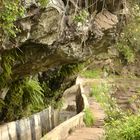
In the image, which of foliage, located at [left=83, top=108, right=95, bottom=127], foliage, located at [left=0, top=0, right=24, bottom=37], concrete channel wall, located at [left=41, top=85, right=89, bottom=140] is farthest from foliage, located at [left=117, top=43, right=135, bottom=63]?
foliage, located at [left=0, top=0, right=24, bottom=37]

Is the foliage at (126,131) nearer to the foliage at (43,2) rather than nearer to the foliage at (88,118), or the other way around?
the foliage at (43,2)

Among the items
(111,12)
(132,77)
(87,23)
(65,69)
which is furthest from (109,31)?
(132,77)

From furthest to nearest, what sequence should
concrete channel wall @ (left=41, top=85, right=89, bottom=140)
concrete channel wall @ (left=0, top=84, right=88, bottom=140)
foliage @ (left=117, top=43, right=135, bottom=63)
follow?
foliage @ (left=117, top=43, right=135, bottom=63)
concrete channel wall @ (left=41, top=85, right=89, bottom=140)
concrete channel wall @ (left=0, top=84, right=88, bottom=140)

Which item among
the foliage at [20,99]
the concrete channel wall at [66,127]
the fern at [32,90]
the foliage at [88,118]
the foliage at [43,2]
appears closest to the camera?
the foliage at [43,2]

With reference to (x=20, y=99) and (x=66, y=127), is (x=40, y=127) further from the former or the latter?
(x=20, y=99)

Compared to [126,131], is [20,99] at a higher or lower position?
higher

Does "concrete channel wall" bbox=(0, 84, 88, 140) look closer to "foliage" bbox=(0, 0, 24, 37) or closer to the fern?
the fern

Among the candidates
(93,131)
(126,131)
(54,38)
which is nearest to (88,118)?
(93,131)

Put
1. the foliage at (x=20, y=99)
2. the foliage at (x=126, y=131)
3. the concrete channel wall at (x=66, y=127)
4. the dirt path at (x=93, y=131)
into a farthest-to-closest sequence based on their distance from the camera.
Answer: the dirt path at (x=93, y=131)
the concrete channel wall at (x=66, y=127)
the foliage at (x=20, y=99)
the foliage at (x=126, y=131)

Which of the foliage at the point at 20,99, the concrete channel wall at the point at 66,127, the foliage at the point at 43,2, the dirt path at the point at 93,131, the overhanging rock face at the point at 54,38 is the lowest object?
the dirt path at the point at 93,131

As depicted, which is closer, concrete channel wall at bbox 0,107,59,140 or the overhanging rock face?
the overhanging rock face

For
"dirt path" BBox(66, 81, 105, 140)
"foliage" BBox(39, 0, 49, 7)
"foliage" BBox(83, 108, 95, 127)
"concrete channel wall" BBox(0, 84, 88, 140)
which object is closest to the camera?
"foliage" BBox(39, 0, 49, 7)

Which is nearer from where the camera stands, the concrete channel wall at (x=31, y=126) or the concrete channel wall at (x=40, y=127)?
the concrete channel wall at (x=31, y=126)

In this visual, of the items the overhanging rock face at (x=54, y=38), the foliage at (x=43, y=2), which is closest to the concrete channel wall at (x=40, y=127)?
the overhanging rock face at (x=54, y=38)
